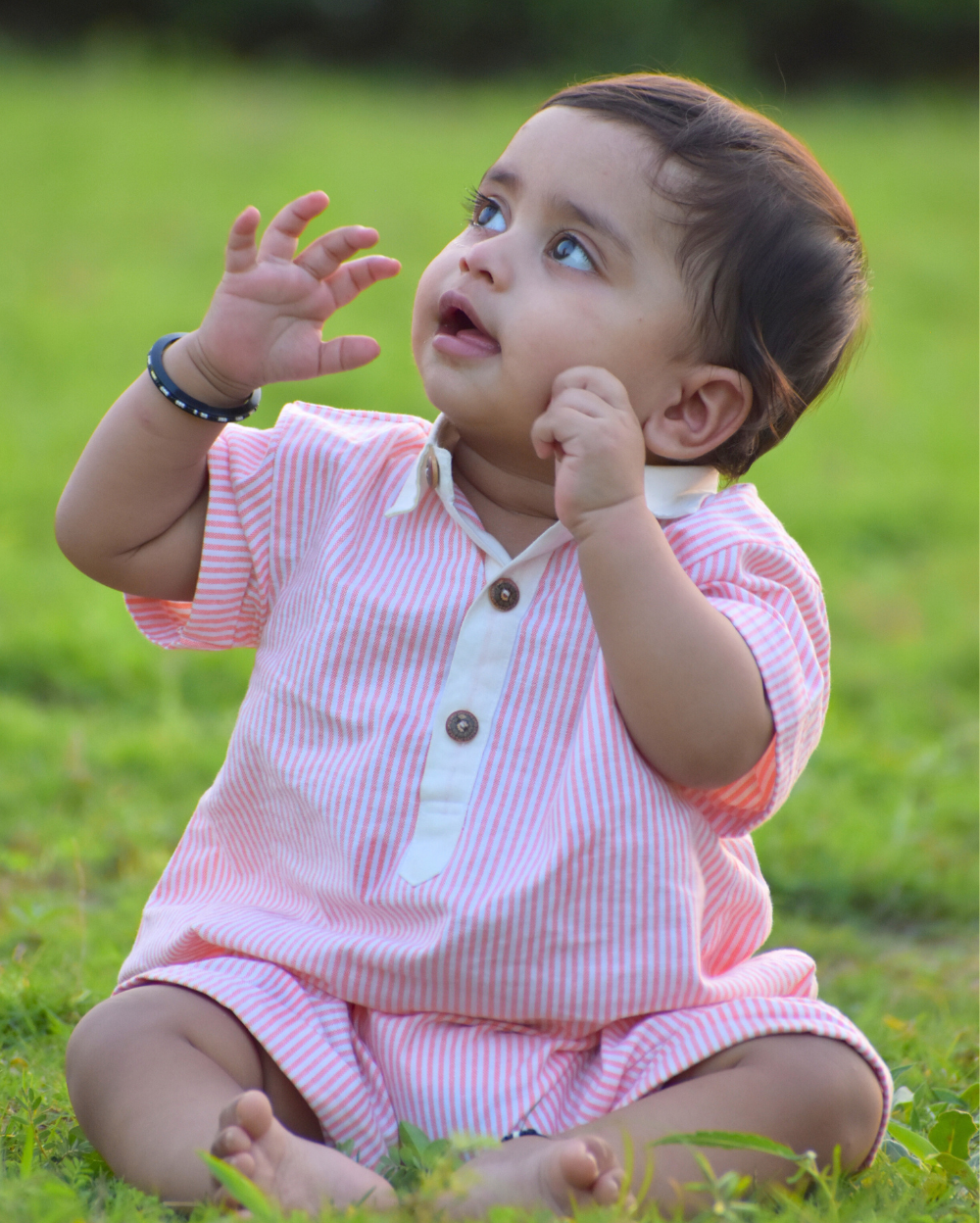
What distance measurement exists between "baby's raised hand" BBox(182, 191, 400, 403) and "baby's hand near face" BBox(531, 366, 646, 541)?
10.5 inches

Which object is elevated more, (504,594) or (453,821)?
(504,594)

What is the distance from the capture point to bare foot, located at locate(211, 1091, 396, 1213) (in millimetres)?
1388

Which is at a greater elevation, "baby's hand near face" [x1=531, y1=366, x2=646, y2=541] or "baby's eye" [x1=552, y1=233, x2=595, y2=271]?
"baby's eye" [x1=552, y1=233, x2=595, y2=271]

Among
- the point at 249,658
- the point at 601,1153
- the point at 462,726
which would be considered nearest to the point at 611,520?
the point at 462,726

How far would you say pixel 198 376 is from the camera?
175cm

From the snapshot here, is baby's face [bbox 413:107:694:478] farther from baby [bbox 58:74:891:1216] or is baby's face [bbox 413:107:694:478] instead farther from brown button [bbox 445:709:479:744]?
brown button [bbox 445:709:479:744]

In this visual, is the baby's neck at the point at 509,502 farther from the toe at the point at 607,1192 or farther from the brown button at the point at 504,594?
the toe at the point at 607,1192

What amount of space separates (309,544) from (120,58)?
35.6ft

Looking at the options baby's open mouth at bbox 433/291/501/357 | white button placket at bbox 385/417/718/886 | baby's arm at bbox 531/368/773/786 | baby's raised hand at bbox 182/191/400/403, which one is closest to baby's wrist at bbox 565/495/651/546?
baby's arm at bbox 531/368/773/786

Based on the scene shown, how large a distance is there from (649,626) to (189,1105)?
2.20 feet

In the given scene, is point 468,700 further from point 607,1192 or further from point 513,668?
point 607,1192

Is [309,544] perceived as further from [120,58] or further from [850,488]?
[120,58]

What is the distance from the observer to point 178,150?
8.59 metres

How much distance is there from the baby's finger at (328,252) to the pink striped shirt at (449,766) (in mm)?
197
